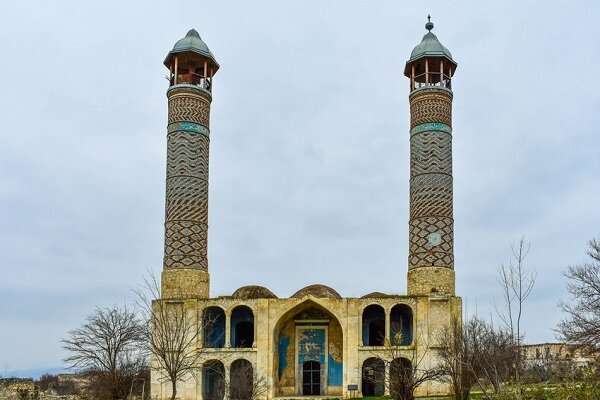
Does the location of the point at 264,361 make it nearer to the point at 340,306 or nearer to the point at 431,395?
the point at 340,306

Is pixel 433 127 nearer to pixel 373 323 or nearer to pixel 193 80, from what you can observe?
pixel 373 323

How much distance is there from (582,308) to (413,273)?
30.0ft

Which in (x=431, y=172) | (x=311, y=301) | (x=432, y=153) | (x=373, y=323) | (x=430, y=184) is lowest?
(x=373, y=323)

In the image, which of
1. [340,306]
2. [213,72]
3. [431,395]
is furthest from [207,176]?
[431,395]

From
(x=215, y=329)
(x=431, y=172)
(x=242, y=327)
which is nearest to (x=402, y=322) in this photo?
(x=431, y=172)

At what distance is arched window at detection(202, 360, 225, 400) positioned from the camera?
28703mm

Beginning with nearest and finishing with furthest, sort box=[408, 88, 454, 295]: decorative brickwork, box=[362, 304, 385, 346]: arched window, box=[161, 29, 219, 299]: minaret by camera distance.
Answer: box=[408, 88, 454, 295]: decorative brickwork, box=[161, 29, 219, 299]: minaret, box=[362, 304, 385, 346]: arched window

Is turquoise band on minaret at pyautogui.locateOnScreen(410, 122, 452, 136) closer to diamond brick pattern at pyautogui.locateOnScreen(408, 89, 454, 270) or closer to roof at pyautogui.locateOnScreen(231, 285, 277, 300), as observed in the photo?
diamond brick pattern at pyautogui.locateOnScreen(408, 89, 454, 270)

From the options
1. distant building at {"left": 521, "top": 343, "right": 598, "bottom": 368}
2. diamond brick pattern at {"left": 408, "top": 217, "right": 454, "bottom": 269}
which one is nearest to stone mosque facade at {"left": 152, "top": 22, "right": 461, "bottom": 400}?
diamond brick pattern at {"left": 408, "top": 217, "right": 454, "bottom": 269}

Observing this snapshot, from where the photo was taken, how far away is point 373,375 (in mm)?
28531

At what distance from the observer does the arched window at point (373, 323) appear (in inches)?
1177

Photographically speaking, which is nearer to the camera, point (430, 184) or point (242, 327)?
point (430, 184)

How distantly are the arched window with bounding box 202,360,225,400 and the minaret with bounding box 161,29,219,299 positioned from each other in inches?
109

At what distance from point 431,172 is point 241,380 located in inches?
→ 459
